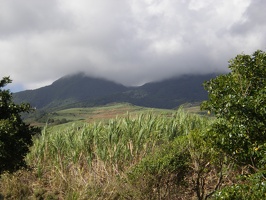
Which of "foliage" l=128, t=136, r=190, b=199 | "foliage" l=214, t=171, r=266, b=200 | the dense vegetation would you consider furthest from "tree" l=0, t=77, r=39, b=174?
"foliage" l=214, t=171, r=266, b=200

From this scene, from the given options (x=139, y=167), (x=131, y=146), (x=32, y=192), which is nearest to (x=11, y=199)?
(x=32, y=192)

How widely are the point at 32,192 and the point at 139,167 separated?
7401mm

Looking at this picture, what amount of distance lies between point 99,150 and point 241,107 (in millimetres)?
8383

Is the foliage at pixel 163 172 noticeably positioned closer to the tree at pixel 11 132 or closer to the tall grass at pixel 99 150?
the tall grass at pixel 99 150

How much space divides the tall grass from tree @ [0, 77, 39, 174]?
2.92m

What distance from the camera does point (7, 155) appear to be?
10.7 metres

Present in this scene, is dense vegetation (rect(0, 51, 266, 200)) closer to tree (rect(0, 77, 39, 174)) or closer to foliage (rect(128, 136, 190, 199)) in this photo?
foliage (rect(128, 136, 190, 199))

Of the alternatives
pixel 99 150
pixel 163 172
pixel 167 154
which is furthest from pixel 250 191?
pixel 99 150

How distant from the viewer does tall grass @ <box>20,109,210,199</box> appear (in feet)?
44.4

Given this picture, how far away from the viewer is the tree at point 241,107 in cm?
675

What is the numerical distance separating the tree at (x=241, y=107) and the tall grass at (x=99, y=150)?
6032 millimetres

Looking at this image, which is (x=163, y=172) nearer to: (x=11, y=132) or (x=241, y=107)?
(x=241, y=107)

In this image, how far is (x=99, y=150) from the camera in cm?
1398

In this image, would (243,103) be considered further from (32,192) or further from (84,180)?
(32,192)
